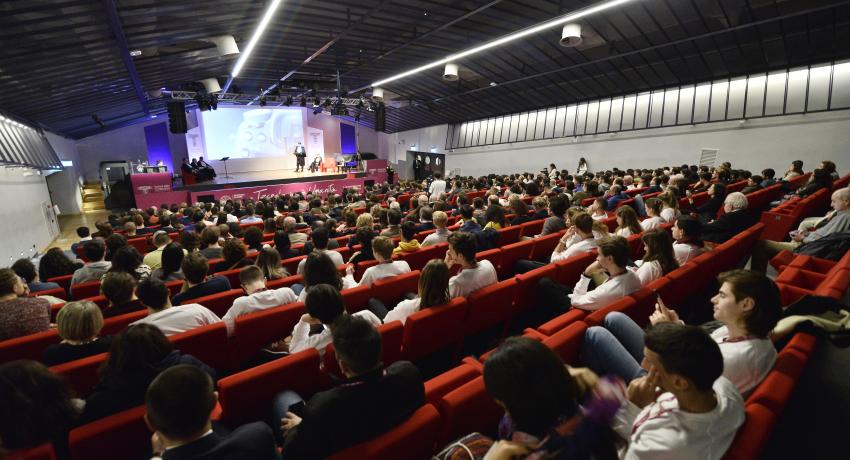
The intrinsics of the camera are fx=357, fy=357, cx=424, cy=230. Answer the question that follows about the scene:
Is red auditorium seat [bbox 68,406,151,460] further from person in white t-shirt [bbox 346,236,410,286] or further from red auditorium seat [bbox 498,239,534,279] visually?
red auditorium seat [bbox 498,239,534,279]

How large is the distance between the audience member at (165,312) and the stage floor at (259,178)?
46.4ft

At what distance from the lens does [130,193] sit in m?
16.4

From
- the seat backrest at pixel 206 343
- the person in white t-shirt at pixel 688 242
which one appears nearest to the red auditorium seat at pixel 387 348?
the seat backrest at pixel 206 343

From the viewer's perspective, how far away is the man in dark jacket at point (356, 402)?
133cm

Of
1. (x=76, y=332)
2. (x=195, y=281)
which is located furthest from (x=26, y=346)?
(x=195, y=281)

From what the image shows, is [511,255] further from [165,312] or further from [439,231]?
[165,312]

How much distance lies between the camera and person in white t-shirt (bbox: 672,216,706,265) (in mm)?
3264

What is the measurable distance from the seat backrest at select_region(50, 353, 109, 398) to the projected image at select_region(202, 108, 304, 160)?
19005 millimetres

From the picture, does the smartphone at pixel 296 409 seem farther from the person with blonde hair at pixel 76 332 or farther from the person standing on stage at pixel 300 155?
the person standing on stage at pixel 300 155

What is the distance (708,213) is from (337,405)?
6.22 meters

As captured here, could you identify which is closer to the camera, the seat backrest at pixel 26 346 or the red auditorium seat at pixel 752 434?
the red auditorium seat at pixel 752 434

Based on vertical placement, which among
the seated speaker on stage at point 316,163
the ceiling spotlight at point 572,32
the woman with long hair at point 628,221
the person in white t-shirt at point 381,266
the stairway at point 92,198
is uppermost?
the ceiling spotlight at point 572,32

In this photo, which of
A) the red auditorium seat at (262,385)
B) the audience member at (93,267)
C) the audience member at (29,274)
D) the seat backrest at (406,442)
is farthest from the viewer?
the audience member at (93,267)

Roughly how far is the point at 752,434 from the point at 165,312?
3.18m
